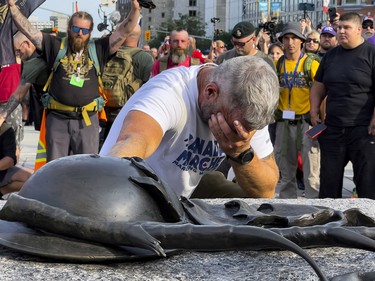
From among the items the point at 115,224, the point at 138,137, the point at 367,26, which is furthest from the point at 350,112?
the point at 115,224

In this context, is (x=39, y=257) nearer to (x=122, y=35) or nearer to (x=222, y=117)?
(x=222, y=117)

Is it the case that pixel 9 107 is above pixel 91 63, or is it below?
below

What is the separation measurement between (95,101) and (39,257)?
4.65 m

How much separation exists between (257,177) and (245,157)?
23 cm

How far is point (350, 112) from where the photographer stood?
692 centimetres

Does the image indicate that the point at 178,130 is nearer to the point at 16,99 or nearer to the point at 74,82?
the point at 74,82

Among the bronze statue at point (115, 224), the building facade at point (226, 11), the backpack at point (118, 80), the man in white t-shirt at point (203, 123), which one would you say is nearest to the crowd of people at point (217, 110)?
the man in white t-shirt at point (203, 123)

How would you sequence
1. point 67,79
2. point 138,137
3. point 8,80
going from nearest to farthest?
point 138,137 < point 67,79 < point 8,80

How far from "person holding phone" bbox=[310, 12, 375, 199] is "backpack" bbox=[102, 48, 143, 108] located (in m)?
1.88

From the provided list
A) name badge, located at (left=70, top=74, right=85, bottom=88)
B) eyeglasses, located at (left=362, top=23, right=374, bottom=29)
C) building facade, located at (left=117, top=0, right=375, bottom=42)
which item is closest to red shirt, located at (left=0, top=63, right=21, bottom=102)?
name badge, located at (left=70, top=74, right=85, bottom=88)

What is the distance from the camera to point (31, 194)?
7.59 feet

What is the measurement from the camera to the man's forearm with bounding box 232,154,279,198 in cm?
352

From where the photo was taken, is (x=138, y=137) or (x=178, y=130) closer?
(x=138, y=137)

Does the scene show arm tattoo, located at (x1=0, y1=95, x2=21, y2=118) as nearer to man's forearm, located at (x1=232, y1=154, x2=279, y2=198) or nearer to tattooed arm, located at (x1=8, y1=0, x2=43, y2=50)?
tattooed arm, located at (x1=8, y1=0, x2=43, y2=50)
